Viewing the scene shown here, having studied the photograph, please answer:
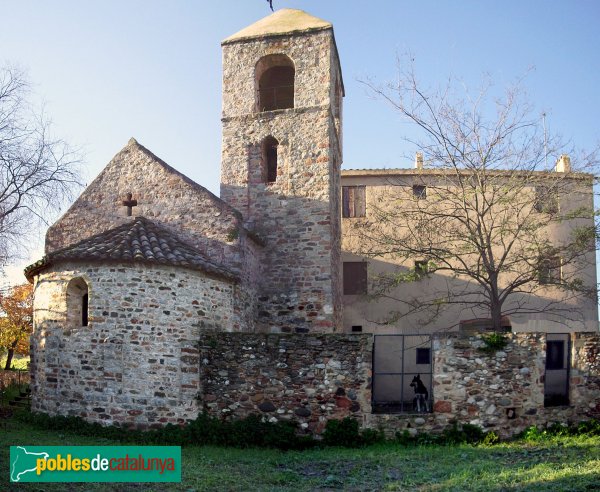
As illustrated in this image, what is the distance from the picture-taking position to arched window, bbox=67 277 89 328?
12047mm

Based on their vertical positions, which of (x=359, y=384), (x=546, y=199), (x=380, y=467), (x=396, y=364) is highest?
(x=546, y=199)

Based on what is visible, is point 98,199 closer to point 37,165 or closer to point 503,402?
point 37,165

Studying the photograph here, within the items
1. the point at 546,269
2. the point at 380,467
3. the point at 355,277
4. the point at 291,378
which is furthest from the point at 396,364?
the point at 380,467

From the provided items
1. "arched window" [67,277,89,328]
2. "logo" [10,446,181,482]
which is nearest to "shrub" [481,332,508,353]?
"logo" [10,446,181,482]

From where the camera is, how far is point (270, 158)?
17.7m

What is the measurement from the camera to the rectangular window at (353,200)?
68.6 feet

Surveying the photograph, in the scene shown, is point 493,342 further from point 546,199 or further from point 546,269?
point 546,199

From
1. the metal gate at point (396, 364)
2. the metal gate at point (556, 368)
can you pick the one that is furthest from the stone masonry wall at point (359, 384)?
the metal gate at point (396, 364)

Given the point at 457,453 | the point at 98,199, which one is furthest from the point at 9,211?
the point at 457,453

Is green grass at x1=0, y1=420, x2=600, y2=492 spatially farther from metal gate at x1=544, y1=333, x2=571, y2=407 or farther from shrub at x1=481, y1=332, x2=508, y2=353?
metal gate at x1=544, y1=333, x2=571, y2=407

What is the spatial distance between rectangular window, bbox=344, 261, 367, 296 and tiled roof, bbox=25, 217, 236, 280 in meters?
7.71

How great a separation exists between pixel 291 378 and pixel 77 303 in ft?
15.5

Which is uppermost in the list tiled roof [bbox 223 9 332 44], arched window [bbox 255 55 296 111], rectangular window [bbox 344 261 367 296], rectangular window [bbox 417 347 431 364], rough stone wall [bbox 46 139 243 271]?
tiled roof [bbox 223 9 332 44]

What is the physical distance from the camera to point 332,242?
16609 mm
